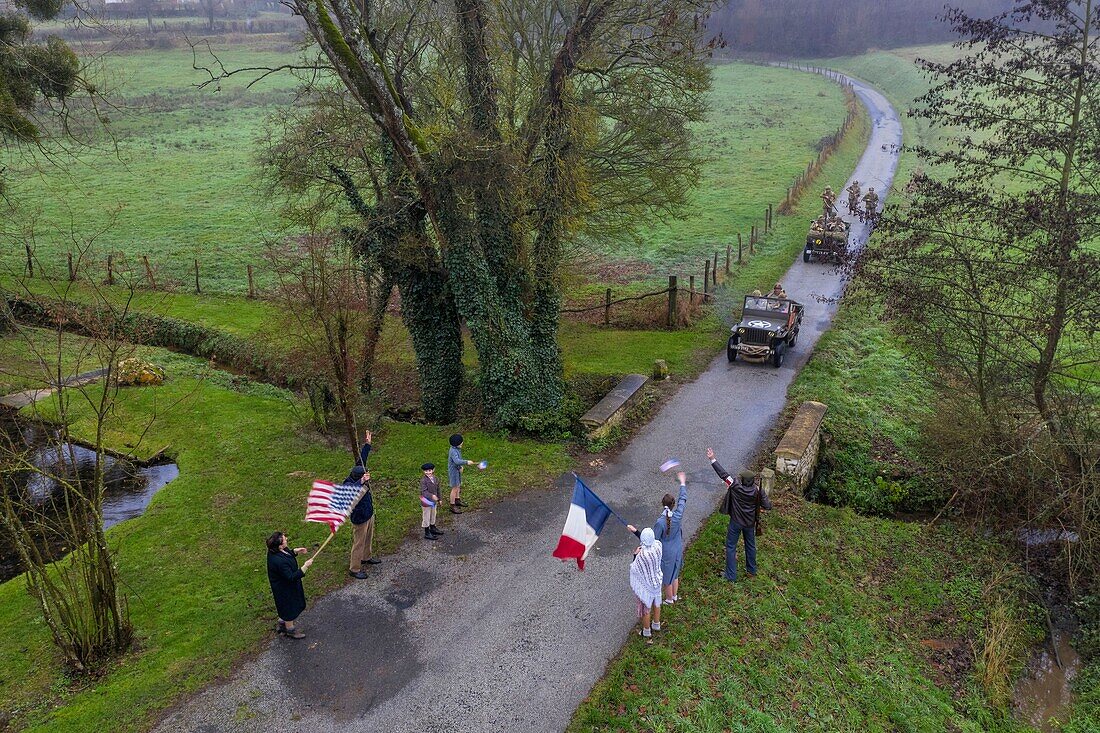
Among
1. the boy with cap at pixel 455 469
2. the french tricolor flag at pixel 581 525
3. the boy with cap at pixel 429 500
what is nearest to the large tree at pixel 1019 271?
the french tricolor flag at pixel 581 525

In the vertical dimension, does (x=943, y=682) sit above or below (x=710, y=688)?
below

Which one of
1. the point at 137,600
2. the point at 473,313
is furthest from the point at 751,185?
the point at 137,600

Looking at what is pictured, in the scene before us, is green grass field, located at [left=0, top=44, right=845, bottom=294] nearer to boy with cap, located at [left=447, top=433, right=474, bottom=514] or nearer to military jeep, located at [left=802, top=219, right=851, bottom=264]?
military jeep, located at [left=802, top=219, right=851, bottom=264]

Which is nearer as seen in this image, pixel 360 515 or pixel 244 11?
pixel 360 515

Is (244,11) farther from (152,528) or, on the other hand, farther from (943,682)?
(943,682)

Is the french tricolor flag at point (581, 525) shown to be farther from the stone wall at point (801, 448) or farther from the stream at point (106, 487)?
the stream at point (106, 487)

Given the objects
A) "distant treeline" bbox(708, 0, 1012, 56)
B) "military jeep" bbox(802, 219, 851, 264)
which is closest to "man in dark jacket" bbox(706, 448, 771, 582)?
"military jeep" bbox(802, 219, 851, 264)

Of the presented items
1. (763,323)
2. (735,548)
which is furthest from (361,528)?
(763,323)
